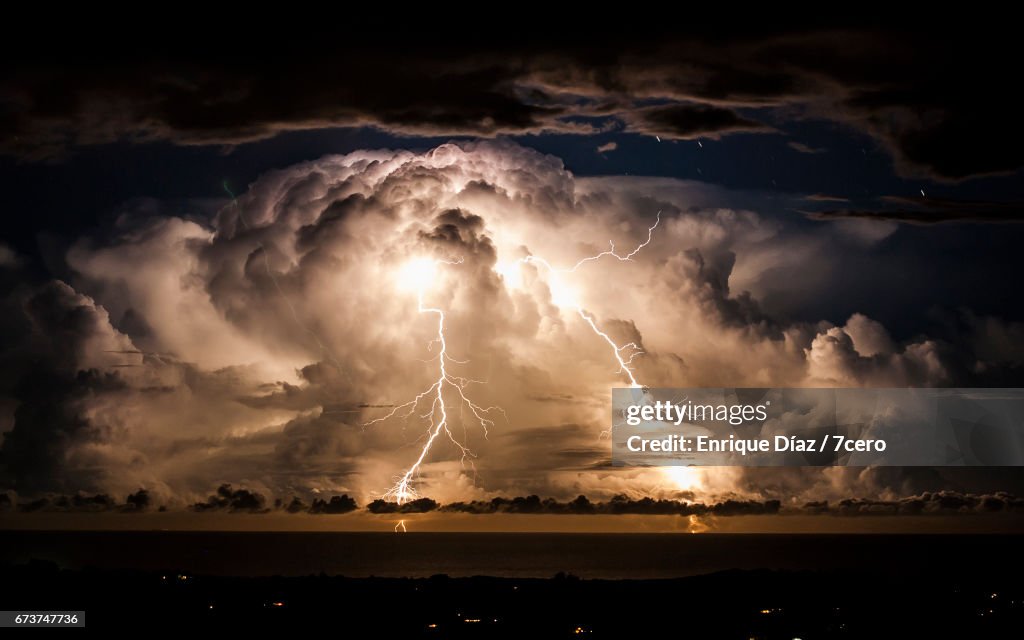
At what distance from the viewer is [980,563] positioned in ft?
457

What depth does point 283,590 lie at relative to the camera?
65375 mm

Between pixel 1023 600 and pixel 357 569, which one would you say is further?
pixel 357 569

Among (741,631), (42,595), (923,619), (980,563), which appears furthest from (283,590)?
(980,563)

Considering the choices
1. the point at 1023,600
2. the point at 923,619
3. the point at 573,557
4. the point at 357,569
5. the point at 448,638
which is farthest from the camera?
the point at 573,557

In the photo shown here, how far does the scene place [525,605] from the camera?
57.1 meters

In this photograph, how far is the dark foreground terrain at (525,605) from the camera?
47531 mm

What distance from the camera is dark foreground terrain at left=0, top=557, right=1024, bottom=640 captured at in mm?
47531

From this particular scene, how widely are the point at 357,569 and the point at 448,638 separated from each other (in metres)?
87.5

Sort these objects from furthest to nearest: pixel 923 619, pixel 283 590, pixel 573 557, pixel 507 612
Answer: pixel 573 557, pixel 283 590, pixel 507 612, pixel 923 619

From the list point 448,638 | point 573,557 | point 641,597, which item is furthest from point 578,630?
point 573,557

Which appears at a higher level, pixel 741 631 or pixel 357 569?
pixel 357 569

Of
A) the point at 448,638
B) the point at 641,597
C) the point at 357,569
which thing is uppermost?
the point at 357,569

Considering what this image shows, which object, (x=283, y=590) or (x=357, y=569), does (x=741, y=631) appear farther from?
(x=357, y=569)

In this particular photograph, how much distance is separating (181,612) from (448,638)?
13649mm
